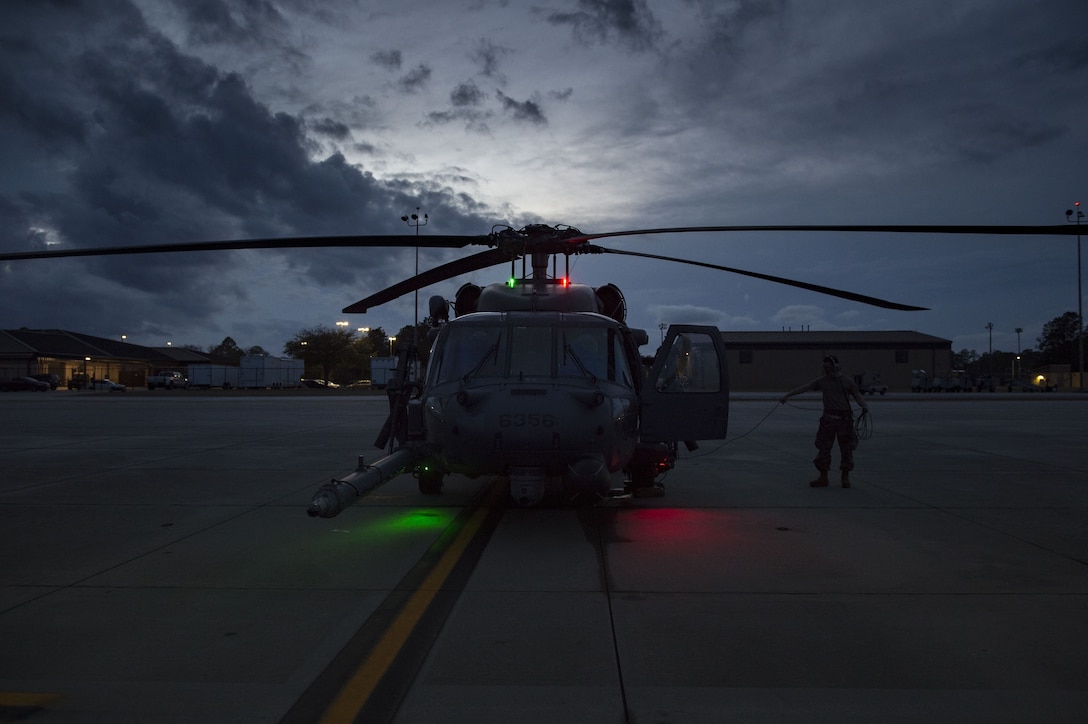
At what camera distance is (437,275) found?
31.2ft

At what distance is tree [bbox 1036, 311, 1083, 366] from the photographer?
10785cm

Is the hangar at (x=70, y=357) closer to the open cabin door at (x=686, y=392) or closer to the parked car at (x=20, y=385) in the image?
the parked car at (x=20, y=385)

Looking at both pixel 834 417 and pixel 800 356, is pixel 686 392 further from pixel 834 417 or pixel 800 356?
pixel 800 356

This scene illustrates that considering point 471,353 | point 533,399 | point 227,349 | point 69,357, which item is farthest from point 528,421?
point 227,349

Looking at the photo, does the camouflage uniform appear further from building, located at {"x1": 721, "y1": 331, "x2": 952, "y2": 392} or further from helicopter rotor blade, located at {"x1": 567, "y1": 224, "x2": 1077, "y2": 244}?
building, located at {"x1": 721, "y1": 331, "x2": 952, "y2": 392}

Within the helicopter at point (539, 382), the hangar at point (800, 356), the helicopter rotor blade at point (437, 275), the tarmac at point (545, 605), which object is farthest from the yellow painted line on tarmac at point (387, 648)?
the hangar at point (800, 356)

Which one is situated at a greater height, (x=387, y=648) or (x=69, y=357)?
(x=69, y=357)

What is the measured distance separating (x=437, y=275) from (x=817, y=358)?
7519 cm

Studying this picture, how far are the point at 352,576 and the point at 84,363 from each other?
88.1 m

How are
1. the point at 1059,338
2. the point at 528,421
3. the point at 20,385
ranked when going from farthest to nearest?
the point at 1059,338
the point at 20,385
the point at 528,421

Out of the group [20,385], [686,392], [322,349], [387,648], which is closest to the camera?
[387,648]

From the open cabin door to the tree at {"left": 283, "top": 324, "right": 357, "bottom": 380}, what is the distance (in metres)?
95.5

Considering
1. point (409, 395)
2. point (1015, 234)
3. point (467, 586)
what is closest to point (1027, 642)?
point (467, 586)

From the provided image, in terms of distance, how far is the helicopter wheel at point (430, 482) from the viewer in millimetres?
9203
